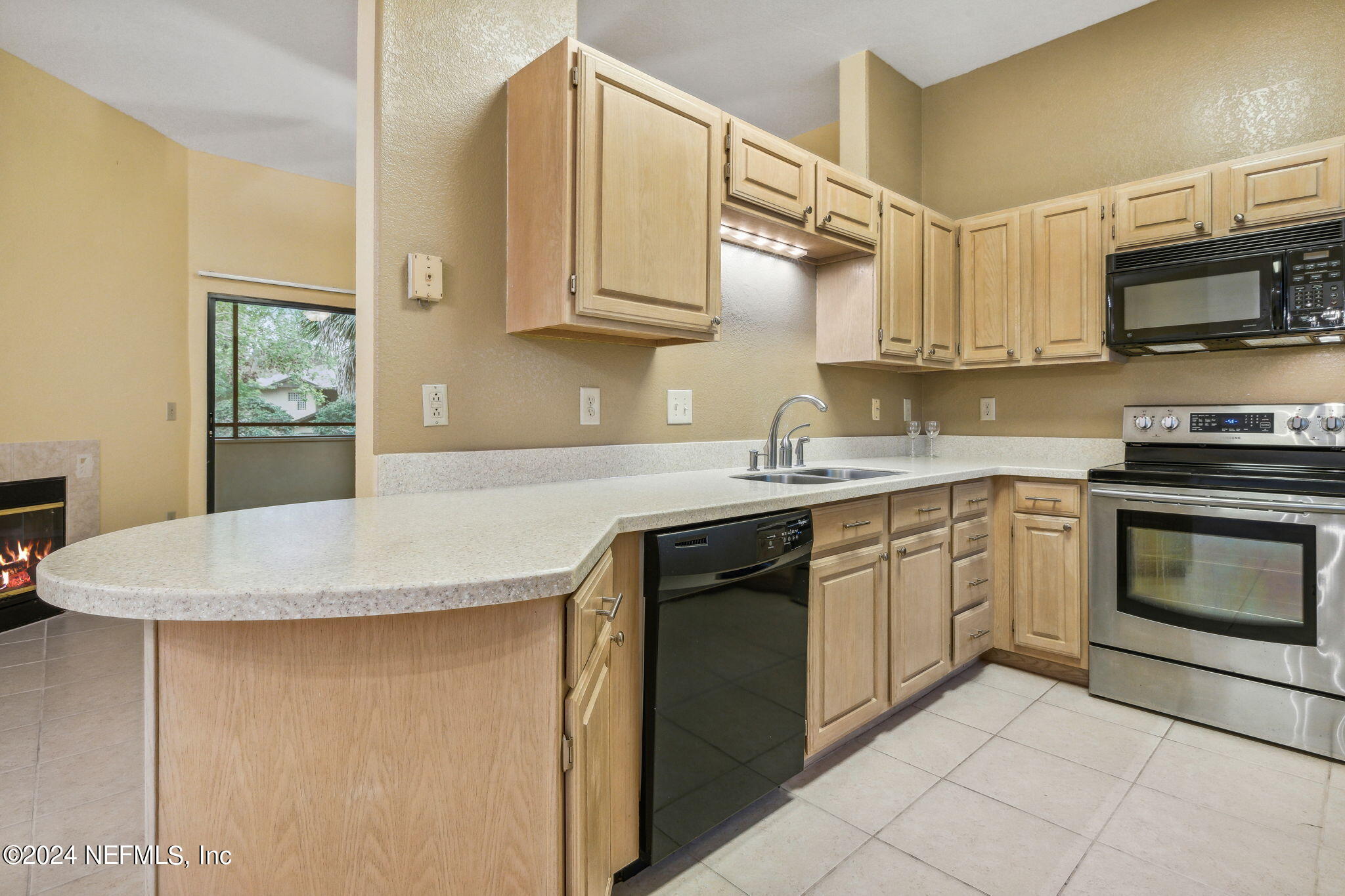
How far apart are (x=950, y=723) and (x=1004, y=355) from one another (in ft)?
5.68

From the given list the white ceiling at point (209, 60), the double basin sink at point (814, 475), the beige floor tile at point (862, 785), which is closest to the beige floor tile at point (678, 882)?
the beige floor tile at point (862, 785)

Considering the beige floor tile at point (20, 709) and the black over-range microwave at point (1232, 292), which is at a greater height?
the black over-range microwave at point (1232, 292)

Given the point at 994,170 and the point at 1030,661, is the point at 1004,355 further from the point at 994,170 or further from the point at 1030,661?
the point at 1030,661

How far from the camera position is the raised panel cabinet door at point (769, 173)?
2049 millimetres

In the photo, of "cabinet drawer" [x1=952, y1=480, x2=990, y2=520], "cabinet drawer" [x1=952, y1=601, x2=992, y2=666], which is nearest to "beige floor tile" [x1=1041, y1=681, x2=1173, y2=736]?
"cabinet drawer" [x1=952, y1=601, x2=992, y2=666]

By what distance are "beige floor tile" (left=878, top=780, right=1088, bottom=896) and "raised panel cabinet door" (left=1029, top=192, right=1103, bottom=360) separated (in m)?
1.98

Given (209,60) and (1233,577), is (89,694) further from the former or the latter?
(1233,577)

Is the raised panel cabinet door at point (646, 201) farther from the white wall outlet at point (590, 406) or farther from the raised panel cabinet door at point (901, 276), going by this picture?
the raised panel cabinet door at point (901, 276)

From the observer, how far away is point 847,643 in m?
1.93

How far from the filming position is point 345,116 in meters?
3.84

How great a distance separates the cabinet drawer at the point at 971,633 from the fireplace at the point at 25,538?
446cm

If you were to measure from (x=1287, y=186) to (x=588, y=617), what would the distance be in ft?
9.73

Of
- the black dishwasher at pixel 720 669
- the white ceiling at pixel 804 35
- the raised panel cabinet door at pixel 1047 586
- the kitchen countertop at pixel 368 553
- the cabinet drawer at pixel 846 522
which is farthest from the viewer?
the white ceiling at pixel 804 35

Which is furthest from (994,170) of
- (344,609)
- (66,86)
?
(66,86)
